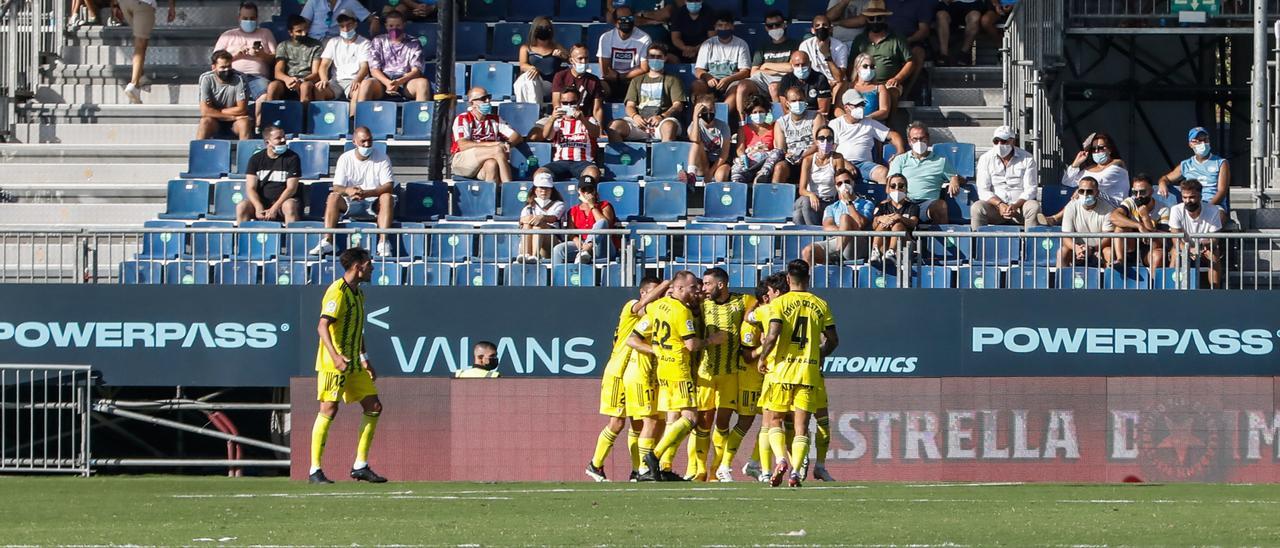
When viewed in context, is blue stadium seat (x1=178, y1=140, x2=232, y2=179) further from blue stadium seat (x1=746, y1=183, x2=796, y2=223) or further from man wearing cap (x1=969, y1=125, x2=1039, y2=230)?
man wearing cap (x1=969, y1=125, x2=1039, y2=230)

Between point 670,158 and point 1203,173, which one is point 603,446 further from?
point 1203,173

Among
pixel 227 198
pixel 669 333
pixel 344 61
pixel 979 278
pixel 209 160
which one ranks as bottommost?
pixel 669 333

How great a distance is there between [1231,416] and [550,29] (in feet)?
27.1

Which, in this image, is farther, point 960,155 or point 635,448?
point 960,155

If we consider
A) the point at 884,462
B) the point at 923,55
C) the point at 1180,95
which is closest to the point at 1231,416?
the point at 884,462

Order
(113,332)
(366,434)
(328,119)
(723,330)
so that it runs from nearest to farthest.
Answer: (366,434) < (723,330) < (113,332) < (328,119)

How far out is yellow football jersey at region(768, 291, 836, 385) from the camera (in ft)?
46.6

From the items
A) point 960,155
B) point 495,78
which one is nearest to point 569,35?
point 495,78

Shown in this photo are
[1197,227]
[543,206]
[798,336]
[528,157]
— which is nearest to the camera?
[798,336]

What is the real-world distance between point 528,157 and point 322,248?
282 centimetres

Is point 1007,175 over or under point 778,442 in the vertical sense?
over

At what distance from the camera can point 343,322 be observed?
1434 centimetres

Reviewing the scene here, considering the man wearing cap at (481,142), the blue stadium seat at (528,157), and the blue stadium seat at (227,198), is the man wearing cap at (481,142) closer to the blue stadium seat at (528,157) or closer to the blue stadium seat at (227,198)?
the blue stadium seat at (528,157)

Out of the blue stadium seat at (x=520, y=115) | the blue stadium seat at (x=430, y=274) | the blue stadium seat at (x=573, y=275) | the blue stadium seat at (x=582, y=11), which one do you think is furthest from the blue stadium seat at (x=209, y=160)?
the blue stadium seat at (x=582, y=11)
